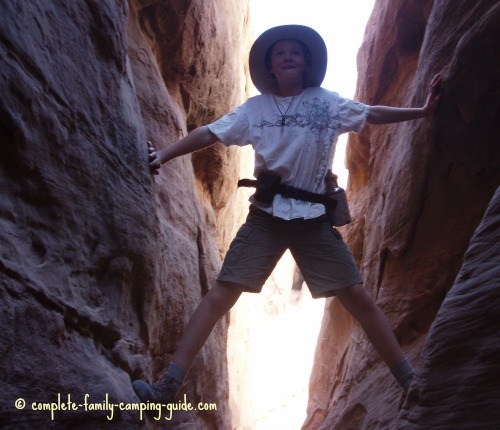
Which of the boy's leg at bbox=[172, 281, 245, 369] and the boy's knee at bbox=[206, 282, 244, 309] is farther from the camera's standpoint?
the boy's knee at bbox=[206, 282, 244, 309]

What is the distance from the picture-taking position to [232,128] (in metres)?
4.58

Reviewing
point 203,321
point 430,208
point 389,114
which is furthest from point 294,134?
point 430,208

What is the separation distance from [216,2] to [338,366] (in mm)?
5952

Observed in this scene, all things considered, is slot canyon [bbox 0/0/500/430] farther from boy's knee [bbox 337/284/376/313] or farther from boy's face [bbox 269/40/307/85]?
boy's face [bbox 269/40/307/85]

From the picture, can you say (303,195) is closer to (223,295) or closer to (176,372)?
(223,295)

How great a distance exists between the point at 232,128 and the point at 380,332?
6.63 feet

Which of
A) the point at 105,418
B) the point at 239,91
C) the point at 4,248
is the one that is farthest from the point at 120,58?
the point at 239,91

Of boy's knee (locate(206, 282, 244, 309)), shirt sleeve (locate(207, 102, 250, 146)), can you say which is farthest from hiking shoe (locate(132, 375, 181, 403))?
shirt sleeve (locate(207, 102, 250, 146))

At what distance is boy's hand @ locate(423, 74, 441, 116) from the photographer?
4.94 m

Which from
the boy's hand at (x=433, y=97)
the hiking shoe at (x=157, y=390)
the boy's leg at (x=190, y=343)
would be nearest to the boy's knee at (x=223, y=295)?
the boy's leg at (x=190, y=343)

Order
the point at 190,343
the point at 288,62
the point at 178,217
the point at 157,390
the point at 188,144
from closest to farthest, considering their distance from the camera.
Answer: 1. the point at 157,390
2. the point at 190,343
3. the point at 188,144
4. the point at 288,62
5. the point at 178,217

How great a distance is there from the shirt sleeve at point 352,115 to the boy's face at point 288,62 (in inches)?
20.0

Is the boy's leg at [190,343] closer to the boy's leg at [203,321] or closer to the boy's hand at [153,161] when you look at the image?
the boy's leg at [203,321]

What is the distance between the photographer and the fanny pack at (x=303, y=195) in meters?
4.40
